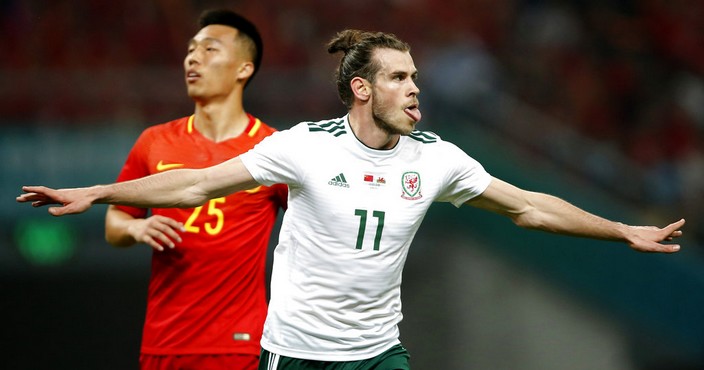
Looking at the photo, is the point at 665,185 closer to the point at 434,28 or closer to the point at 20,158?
the point at 434,28

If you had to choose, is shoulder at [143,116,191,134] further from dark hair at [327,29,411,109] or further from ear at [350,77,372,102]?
ear at [350,77,372,102]

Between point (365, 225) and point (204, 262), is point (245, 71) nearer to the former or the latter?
point (204, 262)

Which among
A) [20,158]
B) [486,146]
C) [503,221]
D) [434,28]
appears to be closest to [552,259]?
[503,221]

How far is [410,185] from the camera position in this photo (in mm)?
4434

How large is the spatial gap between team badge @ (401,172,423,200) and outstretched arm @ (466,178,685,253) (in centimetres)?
34

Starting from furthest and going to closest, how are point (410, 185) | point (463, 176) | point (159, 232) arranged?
point (159, 232), point (463, 176), point (410, 185)

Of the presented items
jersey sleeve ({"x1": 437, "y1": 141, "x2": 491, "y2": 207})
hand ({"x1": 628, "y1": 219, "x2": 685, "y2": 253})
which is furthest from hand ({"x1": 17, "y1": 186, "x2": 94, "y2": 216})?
hand ({"x1": 628, "y1": 219, "x2": 685, "y2": 253})

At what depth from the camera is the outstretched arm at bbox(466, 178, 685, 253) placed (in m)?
4.57

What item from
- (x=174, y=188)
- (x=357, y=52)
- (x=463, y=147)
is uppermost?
(x=463, y=147)

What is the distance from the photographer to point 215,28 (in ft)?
18.8

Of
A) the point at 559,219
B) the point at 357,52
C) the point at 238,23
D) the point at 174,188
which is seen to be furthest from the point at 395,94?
the point at 238,23

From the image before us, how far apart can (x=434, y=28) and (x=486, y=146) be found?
2.69m

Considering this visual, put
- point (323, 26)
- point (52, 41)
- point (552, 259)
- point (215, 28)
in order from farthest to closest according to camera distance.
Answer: point (323, 26)
point (52, 41)
point (552, 259)
point (215, 28)

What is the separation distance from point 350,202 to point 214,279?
1097mm
